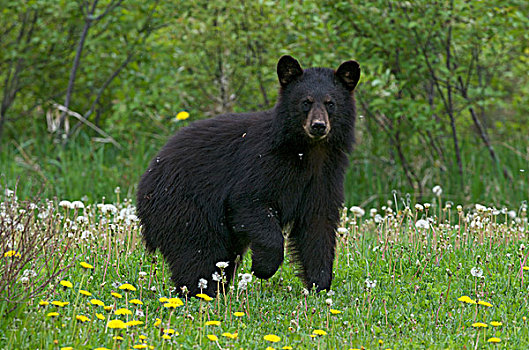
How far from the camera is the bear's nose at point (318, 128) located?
4434mm

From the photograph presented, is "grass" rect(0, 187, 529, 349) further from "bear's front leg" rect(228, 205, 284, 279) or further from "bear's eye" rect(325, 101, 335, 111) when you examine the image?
"bear's eye" rect(325, 101, 335, 111)

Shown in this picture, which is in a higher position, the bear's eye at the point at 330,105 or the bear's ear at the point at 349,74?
the bear's ear at the point at 349,74

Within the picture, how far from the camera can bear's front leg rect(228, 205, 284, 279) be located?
4.63m

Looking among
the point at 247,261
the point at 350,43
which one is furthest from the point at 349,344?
the point at 350,43

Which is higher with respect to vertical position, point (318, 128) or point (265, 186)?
point (318, 128)

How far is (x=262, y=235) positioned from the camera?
4629 millimetres

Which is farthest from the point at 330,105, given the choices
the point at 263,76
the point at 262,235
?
the point at 263,76

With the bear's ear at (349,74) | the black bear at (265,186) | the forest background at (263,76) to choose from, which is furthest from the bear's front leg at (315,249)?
the forest background at (263,76)

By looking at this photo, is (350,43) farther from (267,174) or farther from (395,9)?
(267,174)

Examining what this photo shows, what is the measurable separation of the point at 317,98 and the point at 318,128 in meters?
0.27

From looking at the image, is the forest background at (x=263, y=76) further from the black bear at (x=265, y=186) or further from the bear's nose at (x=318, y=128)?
the bear's nose at (x=318, y=128)

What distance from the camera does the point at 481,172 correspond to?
9.45m

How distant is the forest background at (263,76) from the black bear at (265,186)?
319 cm

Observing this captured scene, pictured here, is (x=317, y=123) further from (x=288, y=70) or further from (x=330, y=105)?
(x=288, y=70)
